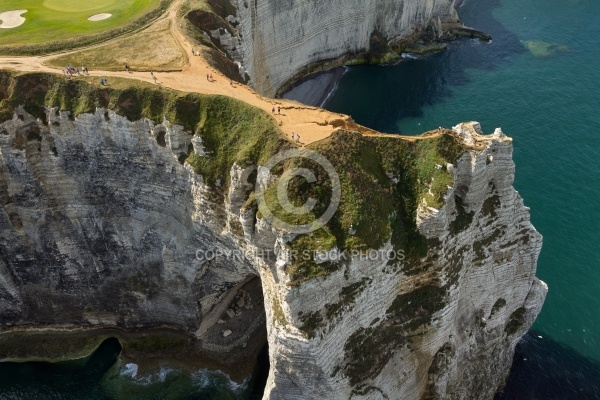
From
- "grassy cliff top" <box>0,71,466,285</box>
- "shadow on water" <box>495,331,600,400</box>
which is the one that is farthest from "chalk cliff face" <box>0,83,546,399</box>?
"shadow on water" <box>495,331,600,400</box>

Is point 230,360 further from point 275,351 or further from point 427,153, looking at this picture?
point 427,153

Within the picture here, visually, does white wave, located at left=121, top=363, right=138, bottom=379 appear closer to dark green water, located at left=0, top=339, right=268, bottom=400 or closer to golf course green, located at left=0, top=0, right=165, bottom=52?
dark green water, located at left=0, top=339, right=268, bottom=400

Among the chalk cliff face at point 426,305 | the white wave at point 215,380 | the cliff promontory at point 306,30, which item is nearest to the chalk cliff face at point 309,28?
the cliff promontory at point 306,30

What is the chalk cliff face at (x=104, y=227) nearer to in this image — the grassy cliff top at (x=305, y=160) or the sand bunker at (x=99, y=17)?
the grassy cliff top at (x=305, y=160)

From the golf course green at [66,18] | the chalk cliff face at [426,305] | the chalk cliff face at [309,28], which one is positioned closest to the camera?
the chalk cliff face at [426,305]

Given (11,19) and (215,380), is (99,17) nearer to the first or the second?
(11,19)

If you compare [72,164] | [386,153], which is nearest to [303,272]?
[386,153]
